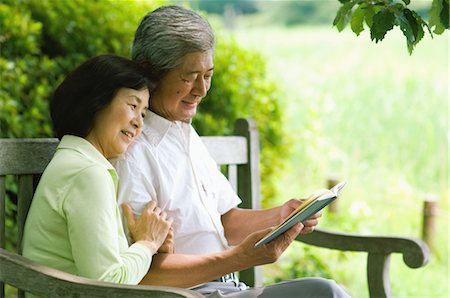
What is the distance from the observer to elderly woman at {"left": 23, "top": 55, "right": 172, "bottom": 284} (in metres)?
2.06

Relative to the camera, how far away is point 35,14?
4.73 metres

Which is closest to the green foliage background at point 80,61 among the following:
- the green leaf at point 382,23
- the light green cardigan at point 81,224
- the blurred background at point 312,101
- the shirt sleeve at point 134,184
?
the blurred background at point 312,101

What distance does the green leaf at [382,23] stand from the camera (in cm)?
218

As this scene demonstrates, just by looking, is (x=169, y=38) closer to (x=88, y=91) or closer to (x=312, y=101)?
(x=88, y=91)

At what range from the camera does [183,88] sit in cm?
254

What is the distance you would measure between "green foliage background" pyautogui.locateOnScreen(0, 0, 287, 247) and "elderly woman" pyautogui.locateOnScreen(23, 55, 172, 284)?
198 centimetres

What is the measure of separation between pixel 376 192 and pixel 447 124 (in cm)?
81

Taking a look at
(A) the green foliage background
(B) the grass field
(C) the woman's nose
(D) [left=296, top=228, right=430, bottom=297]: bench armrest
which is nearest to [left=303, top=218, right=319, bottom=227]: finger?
(D) [left=296, top=228, right=430, bottom=297]: bench armrest

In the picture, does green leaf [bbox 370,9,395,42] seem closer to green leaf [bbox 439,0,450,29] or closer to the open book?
green leaf [bbox 439,0,450,29]

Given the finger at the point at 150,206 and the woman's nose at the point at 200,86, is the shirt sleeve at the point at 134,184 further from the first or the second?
the woman's nose at the point at 200,86

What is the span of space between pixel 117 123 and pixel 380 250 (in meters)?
1.14

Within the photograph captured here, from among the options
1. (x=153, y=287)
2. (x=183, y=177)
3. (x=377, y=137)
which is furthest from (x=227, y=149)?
(x=377, y=137)

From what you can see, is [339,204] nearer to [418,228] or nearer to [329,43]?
[418,228]

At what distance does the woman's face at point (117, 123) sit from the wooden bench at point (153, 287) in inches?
9.2
